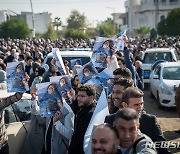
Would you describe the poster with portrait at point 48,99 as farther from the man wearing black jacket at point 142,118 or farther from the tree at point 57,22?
the tree at point 57,22

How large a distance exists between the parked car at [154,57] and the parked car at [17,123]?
953 centimetres

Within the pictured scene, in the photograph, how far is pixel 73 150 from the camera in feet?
14.9

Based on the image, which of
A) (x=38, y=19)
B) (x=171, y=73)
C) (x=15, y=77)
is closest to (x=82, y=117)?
(x=15, y=77)

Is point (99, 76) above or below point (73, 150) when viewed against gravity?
above

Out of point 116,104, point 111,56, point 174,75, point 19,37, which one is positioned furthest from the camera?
point 19,37

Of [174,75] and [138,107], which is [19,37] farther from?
[138,107]

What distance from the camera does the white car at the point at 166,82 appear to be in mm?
10938

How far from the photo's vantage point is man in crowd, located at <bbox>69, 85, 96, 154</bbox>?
4449mm

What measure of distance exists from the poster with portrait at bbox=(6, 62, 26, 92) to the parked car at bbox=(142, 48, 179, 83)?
10356 millimetres

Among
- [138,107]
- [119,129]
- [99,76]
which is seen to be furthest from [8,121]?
[119,129]

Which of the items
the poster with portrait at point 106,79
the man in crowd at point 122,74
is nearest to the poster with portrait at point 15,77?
the poster with portrait at point 106,79

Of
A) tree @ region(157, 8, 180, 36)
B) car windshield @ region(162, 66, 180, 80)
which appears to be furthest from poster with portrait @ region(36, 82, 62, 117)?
tree @ region(157, 8, 180, 36)

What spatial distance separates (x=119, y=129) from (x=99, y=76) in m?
2.87

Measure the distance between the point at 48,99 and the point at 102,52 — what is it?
2442mm
